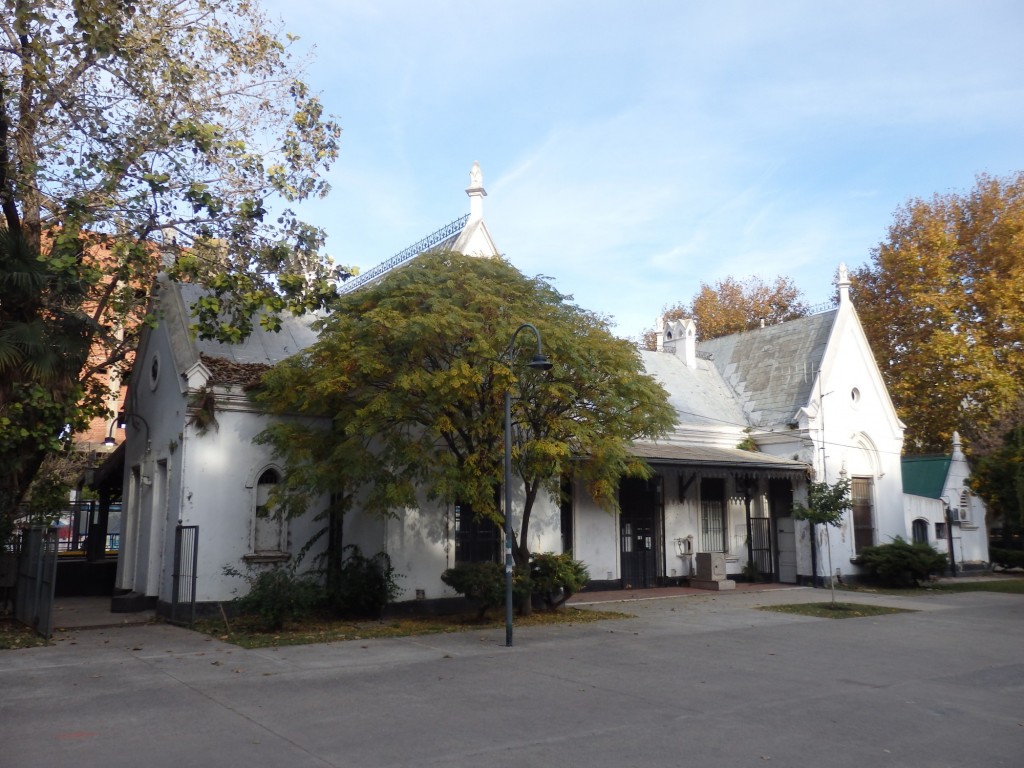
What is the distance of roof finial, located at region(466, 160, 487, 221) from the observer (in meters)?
20.5

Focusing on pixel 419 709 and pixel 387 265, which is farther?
pixel 387 265

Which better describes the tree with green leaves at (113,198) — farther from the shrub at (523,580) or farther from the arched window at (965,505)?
the arched window at (965,505)

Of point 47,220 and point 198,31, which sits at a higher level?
point 198,31

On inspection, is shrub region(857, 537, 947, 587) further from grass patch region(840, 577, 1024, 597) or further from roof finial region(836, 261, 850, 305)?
roof finial region(836, 261, 850, 305)

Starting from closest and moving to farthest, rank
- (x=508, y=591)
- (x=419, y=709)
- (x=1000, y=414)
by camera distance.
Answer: (x=419, y=709) → (x=508, y=591) → (x=1000, y=414)

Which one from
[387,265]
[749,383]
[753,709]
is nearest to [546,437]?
[753,709]

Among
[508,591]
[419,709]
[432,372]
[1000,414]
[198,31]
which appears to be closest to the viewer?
[419,709]

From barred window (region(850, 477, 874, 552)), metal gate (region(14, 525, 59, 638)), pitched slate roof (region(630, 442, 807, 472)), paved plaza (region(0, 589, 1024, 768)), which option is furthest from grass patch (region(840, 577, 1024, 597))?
metal gate (region(14, 525, 59, 638))

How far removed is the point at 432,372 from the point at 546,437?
95.2 inches

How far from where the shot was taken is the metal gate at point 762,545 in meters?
25.3

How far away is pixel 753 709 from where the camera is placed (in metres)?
8.83

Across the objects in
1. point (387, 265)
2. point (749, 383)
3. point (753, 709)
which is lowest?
point (753, 709)

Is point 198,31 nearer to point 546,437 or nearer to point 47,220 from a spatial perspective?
point 47,220

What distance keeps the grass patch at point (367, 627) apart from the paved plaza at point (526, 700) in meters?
0.52
